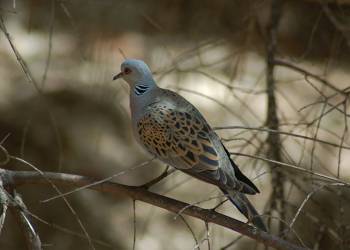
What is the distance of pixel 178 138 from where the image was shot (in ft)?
8.30

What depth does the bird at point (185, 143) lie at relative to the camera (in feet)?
7.75

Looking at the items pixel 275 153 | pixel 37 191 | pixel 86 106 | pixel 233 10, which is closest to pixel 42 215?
pixel 37 191

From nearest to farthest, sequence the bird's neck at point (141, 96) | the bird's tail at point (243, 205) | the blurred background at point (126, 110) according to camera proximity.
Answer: the bird's tail at point (243, 205), the bird's neck at point (141, 96), the blurred background at point (126, 110)

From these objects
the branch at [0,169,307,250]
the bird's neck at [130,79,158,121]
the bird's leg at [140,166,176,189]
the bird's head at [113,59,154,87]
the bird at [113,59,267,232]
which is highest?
the bird's head at [113,59,154,87]

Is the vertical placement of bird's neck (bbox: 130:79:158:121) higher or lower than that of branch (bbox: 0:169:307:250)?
higher

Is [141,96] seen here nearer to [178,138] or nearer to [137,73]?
[137,73]

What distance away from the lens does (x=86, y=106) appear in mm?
4266

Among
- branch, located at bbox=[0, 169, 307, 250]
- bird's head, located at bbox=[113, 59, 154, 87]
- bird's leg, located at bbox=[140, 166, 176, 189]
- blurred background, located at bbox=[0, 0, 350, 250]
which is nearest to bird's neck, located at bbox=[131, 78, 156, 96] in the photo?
bird's head, located at bbox=[113, 59, 154, 87]

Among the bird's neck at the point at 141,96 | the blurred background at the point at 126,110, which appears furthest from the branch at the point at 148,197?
the blurred background at the point at 126,110

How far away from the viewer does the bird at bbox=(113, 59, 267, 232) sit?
2363 mm

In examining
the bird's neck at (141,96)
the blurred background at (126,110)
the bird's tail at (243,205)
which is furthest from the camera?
the blurred background at (126,110)

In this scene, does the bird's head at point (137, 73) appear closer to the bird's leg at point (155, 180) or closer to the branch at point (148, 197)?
the bird's leg at point (155, 180)

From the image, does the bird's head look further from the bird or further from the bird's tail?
the bird's tail

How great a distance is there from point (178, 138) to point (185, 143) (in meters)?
0.04
